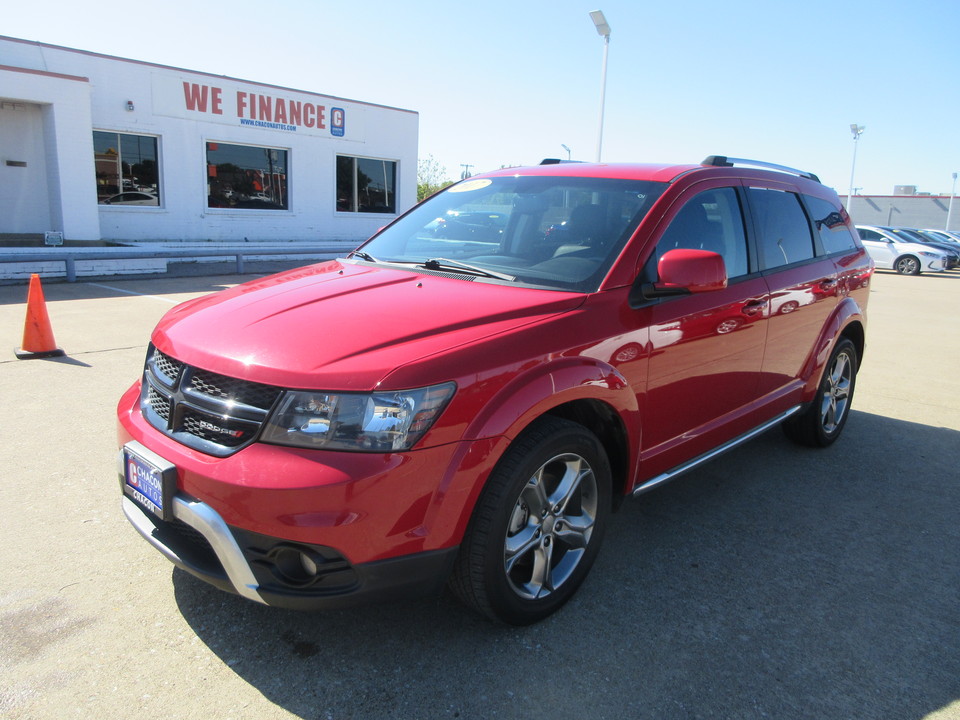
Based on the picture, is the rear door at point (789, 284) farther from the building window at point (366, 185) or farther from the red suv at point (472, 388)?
the building window at point (366, 185)

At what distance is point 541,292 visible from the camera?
2.94m

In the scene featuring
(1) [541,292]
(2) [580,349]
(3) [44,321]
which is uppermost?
(1) [541,292]

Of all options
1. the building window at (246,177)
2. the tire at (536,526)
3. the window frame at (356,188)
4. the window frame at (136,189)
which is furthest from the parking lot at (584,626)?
the window frame at (356,188)

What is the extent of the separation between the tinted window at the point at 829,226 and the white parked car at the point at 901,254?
74.4 ft

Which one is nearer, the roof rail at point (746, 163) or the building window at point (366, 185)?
the roof rail at point (746, 163)

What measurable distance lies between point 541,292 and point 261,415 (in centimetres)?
124

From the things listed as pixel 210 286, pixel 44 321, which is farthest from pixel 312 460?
pixel 210 286

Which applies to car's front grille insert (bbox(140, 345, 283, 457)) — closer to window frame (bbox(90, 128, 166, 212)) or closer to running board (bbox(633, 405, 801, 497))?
running board (bbox(633, 405, 801, 497))

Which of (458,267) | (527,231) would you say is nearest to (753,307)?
(527,231)

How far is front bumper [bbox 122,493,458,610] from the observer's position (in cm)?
227

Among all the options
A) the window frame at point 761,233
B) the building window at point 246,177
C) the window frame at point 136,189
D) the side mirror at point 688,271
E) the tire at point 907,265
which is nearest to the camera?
the side mirror at point 688,271

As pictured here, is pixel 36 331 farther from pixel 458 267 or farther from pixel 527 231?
pixel 527 231

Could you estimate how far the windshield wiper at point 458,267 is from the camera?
318 centimetres

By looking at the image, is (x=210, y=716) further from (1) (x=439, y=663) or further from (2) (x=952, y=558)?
(2) (x=952, y=558)
